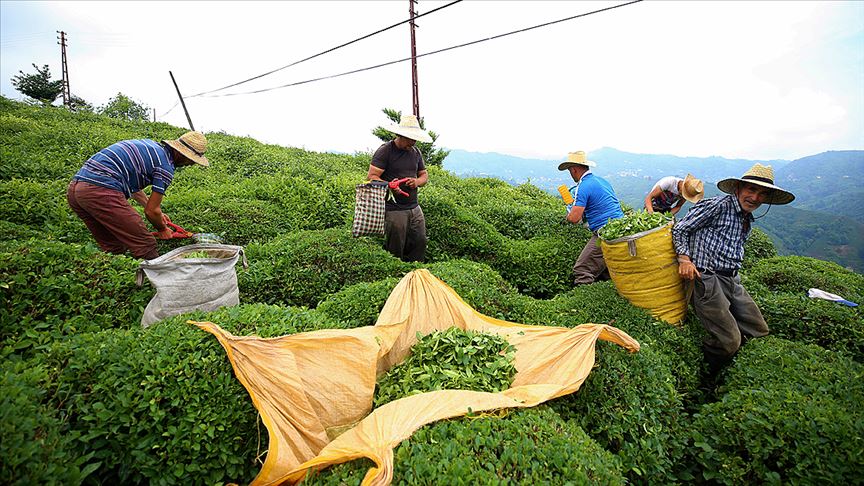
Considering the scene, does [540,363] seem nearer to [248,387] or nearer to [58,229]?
[248,387]

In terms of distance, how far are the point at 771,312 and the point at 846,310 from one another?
64 cm

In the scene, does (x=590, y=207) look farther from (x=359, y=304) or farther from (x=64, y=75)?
(x=64, y=75)

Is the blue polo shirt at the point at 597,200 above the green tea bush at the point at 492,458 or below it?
above

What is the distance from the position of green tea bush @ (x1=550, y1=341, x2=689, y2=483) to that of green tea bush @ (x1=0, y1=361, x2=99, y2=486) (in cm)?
258

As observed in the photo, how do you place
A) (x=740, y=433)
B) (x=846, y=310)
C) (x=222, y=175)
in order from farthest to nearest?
(x=222, y=175) < (x=846, y=310) < (x=740, y=433)

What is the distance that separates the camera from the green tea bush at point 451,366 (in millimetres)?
2822

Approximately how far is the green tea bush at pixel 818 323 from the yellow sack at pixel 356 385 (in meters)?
2.37

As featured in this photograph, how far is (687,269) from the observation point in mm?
3832

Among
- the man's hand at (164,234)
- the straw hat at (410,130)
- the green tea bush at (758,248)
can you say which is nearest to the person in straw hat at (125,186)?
the man's hand at (164,234)

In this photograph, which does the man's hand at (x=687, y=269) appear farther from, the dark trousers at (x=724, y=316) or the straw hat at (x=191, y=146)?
the straw hat at (x=191, y=146)

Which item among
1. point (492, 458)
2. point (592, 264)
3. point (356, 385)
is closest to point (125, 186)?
point (356, 385)

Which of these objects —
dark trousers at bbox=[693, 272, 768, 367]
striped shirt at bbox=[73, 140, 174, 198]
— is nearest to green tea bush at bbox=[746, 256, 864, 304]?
dark trousers at bbox=[693, 272, 768, 367]

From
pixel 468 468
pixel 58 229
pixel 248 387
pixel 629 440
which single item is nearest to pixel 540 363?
pixel 629 440

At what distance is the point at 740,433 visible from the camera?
2779 millimetres
